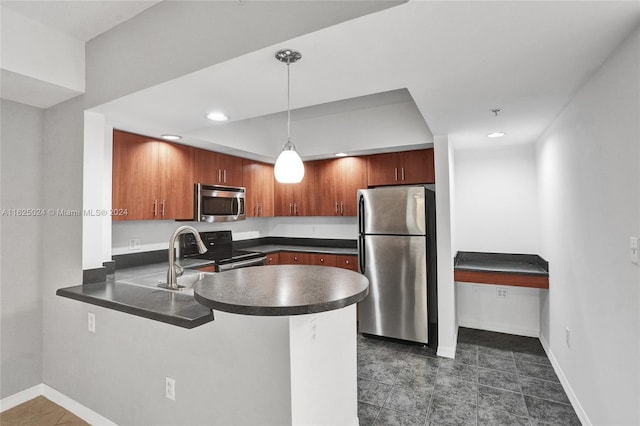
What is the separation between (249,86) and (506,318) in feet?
12.5

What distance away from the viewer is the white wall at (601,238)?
4.72 feet

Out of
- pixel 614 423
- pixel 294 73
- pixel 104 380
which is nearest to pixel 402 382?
pixel 614 423

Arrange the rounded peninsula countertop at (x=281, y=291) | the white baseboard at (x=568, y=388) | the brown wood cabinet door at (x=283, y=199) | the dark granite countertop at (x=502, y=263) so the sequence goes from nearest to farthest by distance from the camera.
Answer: the rounded peninsula countertop at (x=281, y=291), the white baseboard at (x=568, y=388), the dark granite countertop at (x=502, y=263), the brown wood cabinet door at (x=283, y=199)

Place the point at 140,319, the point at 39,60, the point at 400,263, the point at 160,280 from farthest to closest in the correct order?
the point at 400,263 → the point at 160,280 → the point at 39,60 → the point at 140,319

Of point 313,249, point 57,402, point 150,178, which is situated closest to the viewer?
point 57,402

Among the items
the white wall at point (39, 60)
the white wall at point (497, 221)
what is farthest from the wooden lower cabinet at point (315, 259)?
the white wall at point (39, 60)

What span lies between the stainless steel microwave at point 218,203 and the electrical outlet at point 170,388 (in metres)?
1.91

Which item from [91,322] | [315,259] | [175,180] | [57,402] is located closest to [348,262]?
[315,259]

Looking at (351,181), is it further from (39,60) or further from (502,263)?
(39,60)

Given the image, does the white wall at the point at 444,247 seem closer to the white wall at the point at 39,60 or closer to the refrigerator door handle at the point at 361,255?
the refrigerator door handle at the point at 361,255

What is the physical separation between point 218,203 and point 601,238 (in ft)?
11.0

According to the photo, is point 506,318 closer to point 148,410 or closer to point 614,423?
point 614,423

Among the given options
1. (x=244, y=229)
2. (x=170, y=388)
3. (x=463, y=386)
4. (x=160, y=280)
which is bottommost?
(x=463, y=386)

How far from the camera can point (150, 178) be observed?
3.06 metres
